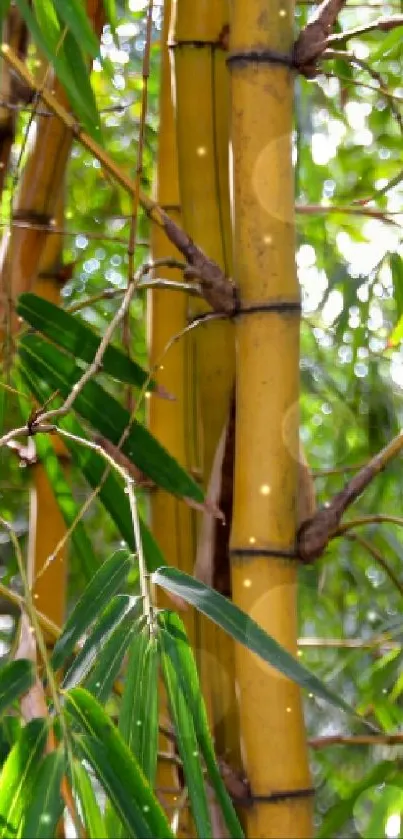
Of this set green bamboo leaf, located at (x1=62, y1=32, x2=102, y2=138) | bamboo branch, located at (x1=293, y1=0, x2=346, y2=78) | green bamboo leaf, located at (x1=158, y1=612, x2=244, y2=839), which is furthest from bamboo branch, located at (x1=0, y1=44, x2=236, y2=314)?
green bamboo leaf, located at (x1=158, y1=612, x2=244, y2=839)

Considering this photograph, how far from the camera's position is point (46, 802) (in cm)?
44

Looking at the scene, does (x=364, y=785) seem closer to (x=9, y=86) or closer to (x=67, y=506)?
(x=67, y=506)

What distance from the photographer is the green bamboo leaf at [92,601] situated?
53 centimetres

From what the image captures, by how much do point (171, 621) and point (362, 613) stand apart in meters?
0.79

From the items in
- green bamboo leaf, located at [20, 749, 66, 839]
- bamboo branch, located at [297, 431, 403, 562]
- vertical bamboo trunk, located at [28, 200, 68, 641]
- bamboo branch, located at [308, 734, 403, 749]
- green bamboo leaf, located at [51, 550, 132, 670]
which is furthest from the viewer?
vertical bamboo trunk, located at [28, 200, 68, 641]

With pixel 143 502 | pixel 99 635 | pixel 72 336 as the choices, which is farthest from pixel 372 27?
Answer: pixel 143 502

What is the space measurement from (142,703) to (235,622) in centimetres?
5

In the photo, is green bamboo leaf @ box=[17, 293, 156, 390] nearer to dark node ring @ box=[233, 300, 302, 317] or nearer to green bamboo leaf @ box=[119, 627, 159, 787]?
dark node ring @ box=[233, 300, 302, 317]

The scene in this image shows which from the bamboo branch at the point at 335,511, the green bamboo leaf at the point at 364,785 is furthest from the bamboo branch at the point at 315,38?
the green bamboo leaf at the point at 364,785

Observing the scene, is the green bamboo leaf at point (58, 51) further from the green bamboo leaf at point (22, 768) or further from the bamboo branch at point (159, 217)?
the green bamboo leaf at point (22, 768)

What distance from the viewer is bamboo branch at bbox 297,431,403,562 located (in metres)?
0.64

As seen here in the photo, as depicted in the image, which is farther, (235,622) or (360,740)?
(360,740)

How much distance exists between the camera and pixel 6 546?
122 cm

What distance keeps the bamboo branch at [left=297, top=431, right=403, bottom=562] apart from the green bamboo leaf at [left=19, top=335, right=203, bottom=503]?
7 cm
